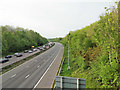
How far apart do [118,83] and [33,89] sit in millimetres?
10849

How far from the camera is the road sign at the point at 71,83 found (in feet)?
17.7

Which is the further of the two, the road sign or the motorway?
the motorway

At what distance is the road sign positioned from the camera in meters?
5.41

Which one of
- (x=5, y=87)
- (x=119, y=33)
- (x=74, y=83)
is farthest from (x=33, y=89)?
(x=119, y=33)

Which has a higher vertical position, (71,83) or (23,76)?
(71,83)

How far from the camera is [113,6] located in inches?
328

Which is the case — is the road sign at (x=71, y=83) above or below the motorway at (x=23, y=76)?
above

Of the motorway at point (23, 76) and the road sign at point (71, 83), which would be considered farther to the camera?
the motorway at point (23, 76)

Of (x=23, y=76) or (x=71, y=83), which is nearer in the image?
(x=71, y=83)

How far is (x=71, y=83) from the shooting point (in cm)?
569

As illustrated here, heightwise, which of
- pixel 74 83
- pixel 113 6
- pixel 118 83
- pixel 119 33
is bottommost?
pixel 118 83

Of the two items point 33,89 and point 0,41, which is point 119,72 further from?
point 0,41

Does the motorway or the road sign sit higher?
the road sign

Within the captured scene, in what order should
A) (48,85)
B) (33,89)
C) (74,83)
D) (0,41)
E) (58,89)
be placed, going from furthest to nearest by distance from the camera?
1. (0,41)
2. (48,85)
3. (33,89)
4. (58,89)
5. (74,83)
